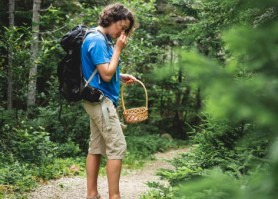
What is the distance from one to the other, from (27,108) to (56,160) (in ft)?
5.99

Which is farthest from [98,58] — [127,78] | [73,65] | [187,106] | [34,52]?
[187,106]

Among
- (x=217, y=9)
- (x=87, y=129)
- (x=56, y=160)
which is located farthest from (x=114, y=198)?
(x=87, y=129)

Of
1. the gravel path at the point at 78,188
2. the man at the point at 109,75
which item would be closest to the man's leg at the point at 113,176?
the man at the point at 109,75

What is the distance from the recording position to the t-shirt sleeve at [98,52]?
4.16m

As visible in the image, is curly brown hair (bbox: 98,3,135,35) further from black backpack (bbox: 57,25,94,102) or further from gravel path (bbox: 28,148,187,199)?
gravel path (bbox: 28,148,187,199)

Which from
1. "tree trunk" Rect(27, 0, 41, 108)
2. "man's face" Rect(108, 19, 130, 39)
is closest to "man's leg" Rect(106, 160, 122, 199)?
"man's face" Rect(108, 19, 130, 39)

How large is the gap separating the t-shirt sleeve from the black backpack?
0.21 m

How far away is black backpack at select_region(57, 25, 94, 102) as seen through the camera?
4.38m

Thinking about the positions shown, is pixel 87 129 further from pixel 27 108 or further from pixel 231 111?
pixel 231 111

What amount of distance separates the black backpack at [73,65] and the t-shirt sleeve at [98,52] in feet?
0.67

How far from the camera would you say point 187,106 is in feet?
45.6

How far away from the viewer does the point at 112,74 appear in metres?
4.18

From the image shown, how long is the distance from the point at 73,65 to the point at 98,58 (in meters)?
0.42

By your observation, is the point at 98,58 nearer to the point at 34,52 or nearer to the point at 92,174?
the point at 92,174
